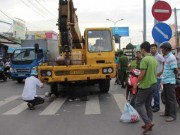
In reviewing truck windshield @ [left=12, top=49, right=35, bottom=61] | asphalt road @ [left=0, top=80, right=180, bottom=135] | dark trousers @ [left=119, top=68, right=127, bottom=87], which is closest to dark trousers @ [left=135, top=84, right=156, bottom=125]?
asphalt road @ [left=0, top=80, right=180, bottom=135]

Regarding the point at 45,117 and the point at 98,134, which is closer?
the point at 98,134

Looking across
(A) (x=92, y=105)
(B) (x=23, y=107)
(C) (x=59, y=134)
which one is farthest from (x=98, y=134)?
(B) (x=23, y=107)

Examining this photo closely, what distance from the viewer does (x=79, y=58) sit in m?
15.3

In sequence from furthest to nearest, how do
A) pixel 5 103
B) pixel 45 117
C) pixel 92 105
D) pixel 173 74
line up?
pixel 5 103 → pixel 92 105 → pixel 45 117 → pixel 173 74

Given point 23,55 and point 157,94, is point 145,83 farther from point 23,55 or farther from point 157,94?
point 23,55

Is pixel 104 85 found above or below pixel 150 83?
below

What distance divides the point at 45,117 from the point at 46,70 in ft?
12.7

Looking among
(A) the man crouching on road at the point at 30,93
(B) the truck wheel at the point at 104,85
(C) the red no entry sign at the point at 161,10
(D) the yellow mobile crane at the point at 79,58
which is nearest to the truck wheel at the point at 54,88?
(D) the yellow mobile crane at the point at 79,58

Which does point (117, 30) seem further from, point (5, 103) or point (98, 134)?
point (98, 134)

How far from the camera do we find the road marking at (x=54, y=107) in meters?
11.3

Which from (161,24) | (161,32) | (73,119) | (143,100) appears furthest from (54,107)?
(143,100)

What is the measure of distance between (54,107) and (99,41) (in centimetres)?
424

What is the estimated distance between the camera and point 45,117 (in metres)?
10.4

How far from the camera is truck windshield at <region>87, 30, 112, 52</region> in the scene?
607 inches
